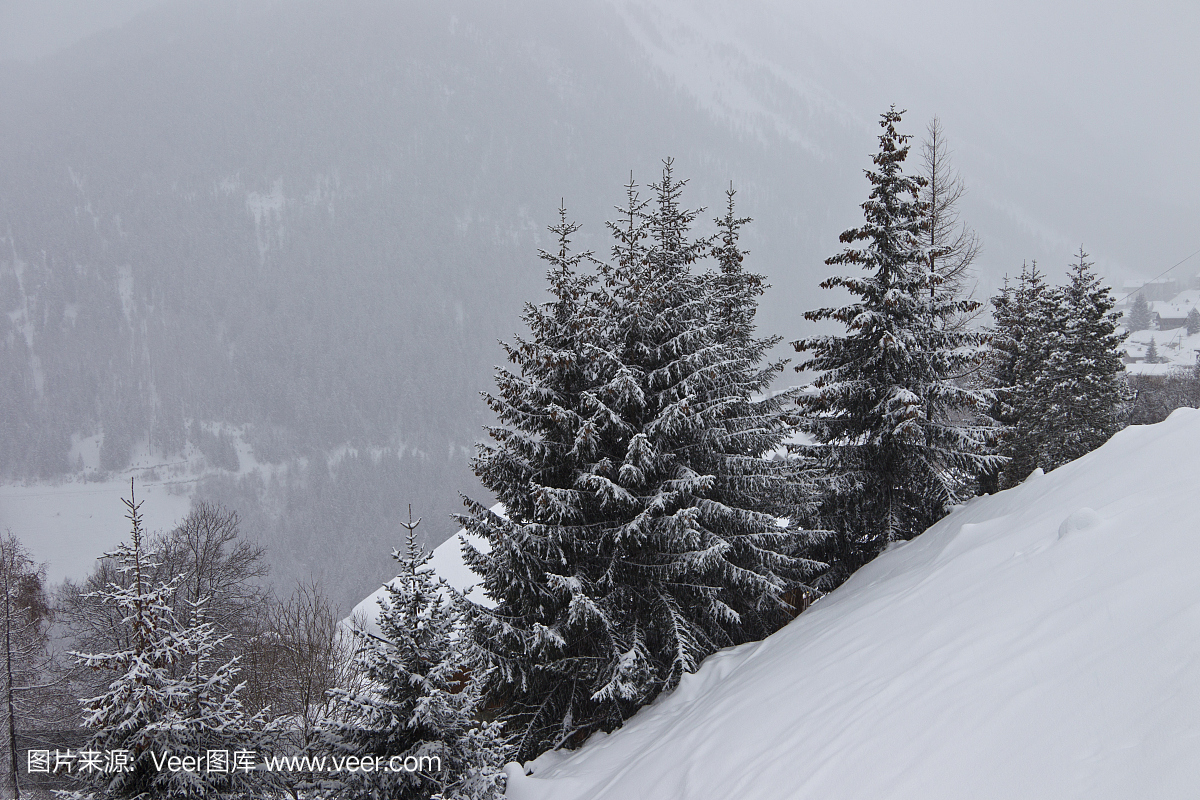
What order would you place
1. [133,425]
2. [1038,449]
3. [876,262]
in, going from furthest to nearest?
[133,425], [1038,449], [876,262]

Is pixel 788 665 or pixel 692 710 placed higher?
pixel 788 665

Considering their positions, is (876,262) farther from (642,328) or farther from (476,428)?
(476,428)

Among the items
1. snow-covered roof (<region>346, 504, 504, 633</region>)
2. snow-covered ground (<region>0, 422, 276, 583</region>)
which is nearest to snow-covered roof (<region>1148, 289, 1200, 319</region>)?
snow-covered roof (<region>346, 504, 504, 633</region>)

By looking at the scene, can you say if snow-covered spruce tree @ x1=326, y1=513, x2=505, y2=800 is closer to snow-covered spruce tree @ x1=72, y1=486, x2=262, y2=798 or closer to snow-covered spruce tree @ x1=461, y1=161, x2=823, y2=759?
snow-covered spruce tree @ x1=72, y1=486, x2=262, y2=798

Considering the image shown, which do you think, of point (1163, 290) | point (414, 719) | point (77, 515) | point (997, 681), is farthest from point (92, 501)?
point (1163, 290)

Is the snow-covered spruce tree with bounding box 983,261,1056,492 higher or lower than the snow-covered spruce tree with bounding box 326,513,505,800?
higher

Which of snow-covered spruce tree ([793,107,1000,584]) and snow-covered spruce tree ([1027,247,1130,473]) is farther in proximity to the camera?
snow-covered spruce tree ([1027,247,1130,473])

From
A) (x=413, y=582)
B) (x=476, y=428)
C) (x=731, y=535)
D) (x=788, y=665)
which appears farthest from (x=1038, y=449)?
(x=476, y=428)

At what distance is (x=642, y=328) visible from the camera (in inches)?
425

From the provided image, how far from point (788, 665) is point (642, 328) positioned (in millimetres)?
5859

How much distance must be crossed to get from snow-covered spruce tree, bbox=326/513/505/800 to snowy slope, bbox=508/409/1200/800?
111 cm

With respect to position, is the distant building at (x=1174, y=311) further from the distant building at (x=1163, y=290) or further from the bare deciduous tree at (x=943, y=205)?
the bare deciduous tree at (x=943, y=205)

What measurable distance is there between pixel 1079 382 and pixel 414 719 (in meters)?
22.4

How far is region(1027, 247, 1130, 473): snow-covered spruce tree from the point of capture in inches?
785
